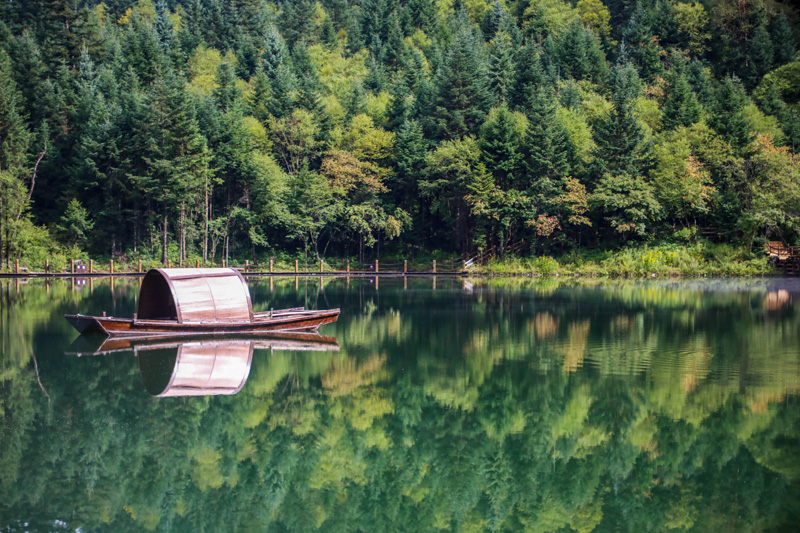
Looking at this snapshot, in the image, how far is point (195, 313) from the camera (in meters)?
21.2

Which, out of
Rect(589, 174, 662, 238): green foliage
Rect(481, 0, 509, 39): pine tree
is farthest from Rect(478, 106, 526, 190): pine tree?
Rect(481, 0, 509, 39): pine tree

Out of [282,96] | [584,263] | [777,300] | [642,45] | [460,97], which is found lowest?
[777,300]

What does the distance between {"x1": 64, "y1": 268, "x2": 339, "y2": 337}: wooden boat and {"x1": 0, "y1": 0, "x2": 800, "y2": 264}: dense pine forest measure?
1333 inches

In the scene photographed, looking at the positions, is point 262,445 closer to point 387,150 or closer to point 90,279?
point 90,279

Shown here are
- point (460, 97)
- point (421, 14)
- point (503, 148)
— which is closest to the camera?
point (503, 148)

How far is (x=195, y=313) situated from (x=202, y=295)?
0.56 meters

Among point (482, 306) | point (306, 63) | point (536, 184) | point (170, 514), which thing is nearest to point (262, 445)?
point (170, 514)

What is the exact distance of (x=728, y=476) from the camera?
10.0 metres

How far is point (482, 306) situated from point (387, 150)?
33.7m

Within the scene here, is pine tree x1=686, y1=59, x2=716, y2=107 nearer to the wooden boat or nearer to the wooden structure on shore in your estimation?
the wooden structure on shore

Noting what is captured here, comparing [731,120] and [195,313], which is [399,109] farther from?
[195,313]

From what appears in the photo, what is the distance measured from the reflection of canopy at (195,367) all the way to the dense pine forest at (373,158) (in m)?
37.2

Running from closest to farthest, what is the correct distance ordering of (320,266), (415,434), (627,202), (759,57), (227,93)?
(415,434) → (627,202) → (320,266) → (227,93) → (759,57)

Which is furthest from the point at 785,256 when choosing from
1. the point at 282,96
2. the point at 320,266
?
the point at 282,96
